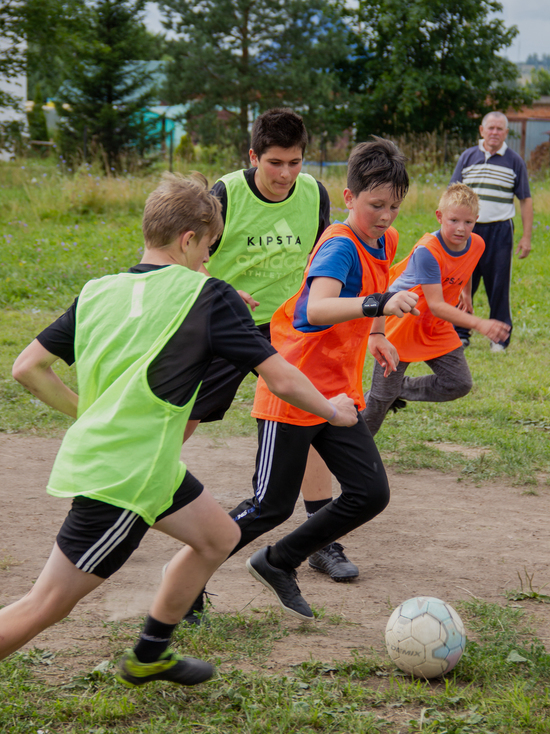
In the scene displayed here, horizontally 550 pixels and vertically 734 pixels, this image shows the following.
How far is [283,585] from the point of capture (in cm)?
328

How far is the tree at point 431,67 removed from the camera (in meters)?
28.2

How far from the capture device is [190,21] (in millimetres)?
27594

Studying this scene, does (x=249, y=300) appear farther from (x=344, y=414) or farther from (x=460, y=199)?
(x=460, y=199)

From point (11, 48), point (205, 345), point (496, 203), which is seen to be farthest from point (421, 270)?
point (11, 48)

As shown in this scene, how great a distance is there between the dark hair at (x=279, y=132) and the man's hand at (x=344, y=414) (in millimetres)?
1565

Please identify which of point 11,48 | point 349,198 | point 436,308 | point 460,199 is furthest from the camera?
point 11,48

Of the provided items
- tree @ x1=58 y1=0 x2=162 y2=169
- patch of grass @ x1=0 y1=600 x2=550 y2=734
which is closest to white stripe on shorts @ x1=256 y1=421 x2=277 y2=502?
patch of grass @ x1=0 y1=600 x2=550 y2=734

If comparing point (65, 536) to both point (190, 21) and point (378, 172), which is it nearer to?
point (378, 172)

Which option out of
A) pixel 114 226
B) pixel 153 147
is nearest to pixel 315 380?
pixel 114 226

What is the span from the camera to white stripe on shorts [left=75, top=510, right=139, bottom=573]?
2.26m

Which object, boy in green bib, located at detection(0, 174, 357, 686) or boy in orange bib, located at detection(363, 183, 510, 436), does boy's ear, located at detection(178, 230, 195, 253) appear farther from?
boy in orange bib, located at detection(363, 183, 510, 436)

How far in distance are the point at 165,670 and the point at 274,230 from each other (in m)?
2.19

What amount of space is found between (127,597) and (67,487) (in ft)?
4.43

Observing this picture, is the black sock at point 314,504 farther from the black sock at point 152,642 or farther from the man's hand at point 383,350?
the black sock at point 152,642
